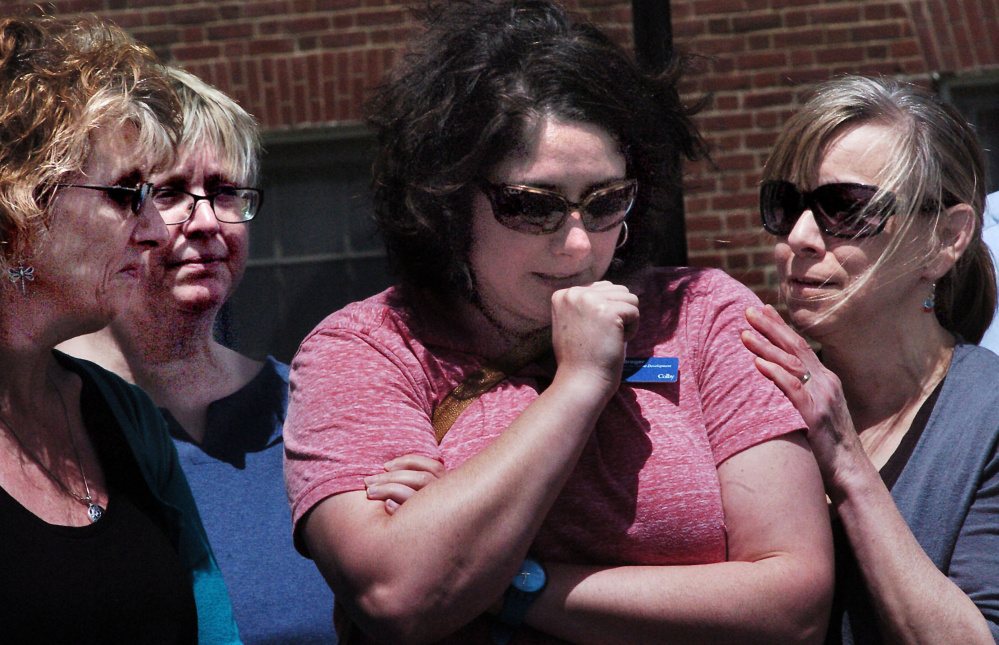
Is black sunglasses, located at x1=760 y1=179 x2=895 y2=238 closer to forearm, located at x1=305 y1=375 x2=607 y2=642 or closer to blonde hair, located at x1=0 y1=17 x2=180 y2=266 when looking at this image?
forearm, located at x1=305 y1=375 x2=607 y2=642

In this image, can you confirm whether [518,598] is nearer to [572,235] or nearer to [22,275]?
[572,235]

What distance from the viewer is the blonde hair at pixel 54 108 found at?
1.70 meters

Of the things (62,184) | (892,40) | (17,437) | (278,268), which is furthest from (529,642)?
(892,40)

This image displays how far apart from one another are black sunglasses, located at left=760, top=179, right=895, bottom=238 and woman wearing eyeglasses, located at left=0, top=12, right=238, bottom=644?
1371 mm

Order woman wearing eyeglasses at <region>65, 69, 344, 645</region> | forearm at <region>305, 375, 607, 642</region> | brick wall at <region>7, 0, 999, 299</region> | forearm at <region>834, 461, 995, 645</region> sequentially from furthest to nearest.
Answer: brick wall at <region>7, 0, 999, 299</region>, woman wearing eyeglasses at <region>65, 69, 344, 645</region>, forearm at <region>834, 461, 995, 645</region>, forearm at <region>305, 375, 607, 642</region>

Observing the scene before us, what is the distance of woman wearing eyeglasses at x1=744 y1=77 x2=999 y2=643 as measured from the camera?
1.86 meters

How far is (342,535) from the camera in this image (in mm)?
1658

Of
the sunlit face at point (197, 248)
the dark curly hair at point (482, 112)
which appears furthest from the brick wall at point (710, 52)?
the dark curly hair at point (482, 112)

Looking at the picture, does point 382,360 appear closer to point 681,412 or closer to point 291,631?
point 681,412

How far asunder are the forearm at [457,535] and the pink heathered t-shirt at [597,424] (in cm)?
12

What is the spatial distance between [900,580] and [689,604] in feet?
1.48

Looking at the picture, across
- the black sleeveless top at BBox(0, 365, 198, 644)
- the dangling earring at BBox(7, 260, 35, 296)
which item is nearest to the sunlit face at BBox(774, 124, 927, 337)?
the black sleeveless top at BBox(0, 365, 198, 644)

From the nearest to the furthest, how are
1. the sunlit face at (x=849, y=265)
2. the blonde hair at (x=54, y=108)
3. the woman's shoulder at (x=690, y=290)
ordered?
the blonde hair at (x=54, y=108)
the woman's shoulder at (x=690, y=290)
the sunlit face at (x=849, y=265)

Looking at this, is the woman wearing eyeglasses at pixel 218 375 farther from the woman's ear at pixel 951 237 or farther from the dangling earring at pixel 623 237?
the woman's ear at pixel 951 237
